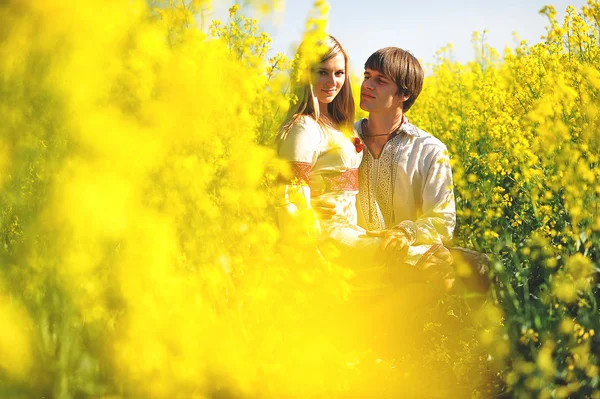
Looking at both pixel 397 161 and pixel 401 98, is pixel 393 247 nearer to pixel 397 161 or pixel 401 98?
pixel 397 161

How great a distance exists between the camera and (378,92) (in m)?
2.90

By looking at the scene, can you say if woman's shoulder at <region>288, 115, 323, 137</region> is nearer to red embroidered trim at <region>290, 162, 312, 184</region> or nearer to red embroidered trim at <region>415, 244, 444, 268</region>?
red embroidered trim at <region>290, 162, 312, 184</region>

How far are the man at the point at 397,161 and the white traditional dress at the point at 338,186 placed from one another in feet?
0.54

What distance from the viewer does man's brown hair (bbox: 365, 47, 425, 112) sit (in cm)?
286

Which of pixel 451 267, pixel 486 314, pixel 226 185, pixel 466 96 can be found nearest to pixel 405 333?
pixel 451 267

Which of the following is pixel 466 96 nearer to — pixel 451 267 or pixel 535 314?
pixel 451 267

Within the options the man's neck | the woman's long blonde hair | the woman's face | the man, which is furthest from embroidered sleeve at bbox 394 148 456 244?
the woman's face

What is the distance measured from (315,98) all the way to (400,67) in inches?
17.0

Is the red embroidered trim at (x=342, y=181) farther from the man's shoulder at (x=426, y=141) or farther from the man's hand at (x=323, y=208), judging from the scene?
the man's shoulder at (x=426, y=141)

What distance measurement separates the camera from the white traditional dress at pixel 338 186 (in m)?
2.59

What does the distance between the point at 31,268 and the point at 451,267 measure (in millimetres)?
1523

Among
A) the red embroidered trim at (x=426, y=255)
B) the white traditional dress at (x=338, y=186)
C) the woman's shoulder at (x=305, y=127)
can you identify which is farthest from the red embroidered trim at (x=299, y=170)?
the red embroidered trim at (x=426, y=255)

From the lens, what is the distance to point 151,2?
2078 millimetres

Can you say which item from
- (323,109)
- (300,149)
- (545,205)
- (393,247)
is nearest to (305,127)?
(300,149)
